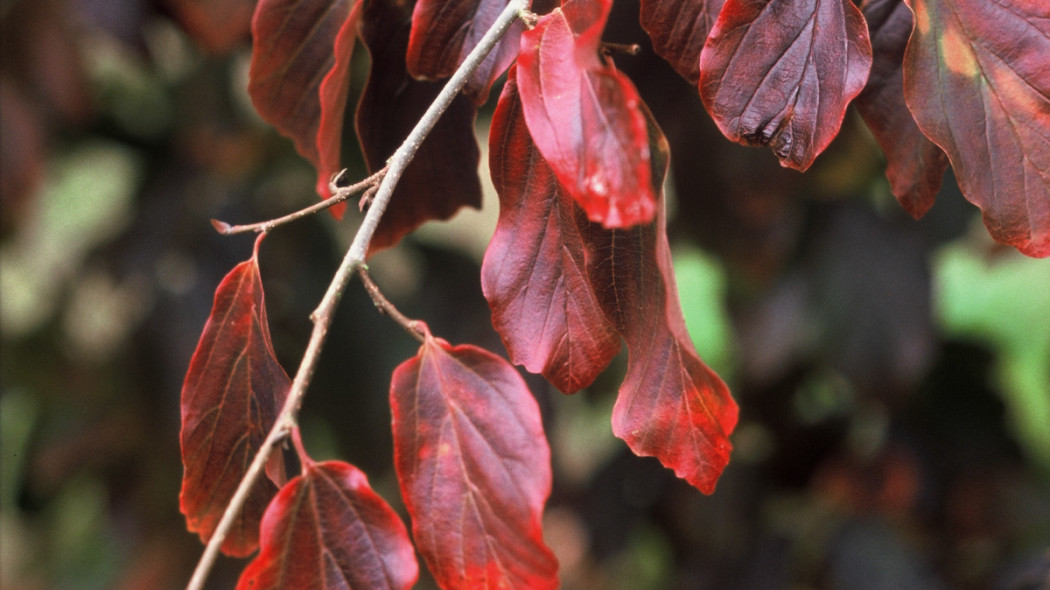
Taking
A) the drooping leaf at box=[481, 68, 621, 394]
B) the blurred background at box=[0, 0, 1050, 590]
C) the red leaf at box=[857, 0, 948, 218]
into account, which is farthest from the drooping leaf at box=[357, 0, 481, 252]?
the blurred background at box=[0, 0, 1050, 590]

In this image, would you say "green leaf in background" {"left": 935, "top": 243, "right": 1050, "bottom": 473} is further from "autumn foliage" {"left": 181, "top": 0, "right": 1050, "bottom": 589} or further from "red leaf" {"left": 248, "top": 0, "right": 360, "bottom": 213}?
"red leaf" {"left": 248, "top": 0, "right": 360, "bottom": 213}

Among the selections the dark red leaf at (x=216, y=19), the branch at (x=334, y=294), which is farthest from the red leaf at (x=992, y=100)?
the dark red leaf at (x=216, y=19)

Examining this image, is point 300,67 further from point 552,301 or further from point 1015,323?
point 1015,323

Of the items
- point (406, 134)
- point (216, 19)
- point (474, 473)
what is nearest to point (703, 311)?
point (216, 19)

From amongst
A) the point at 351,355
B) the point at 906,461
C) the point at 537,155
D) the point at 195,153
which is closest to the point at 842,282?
the point at 906,461

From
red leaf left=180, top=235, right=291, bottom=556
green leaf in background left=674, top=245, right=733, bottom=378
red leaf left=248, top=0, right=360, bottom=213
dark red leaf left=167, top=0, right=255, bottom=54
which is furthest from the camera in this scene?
green leaf in background left=674, top=245, right=733, bottom=378

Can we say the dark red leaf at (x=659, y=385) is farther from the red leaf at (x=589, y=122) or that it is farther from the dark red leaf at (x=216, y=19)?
the dark red leaf at (x=216, y=19)
